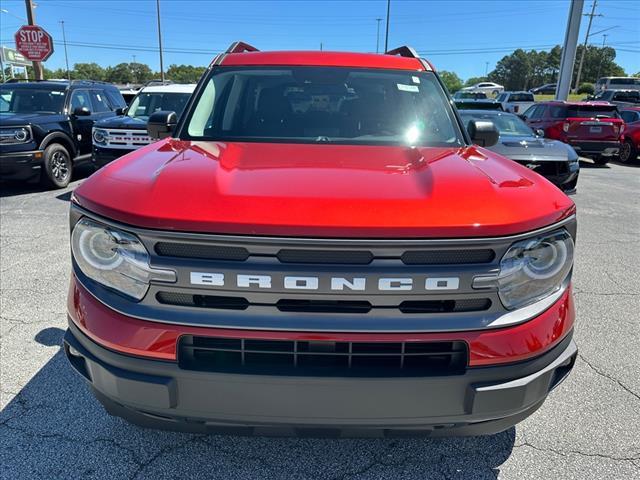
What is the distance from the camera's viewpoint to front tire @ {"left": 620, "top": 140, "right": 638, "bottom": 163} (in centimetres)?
1461

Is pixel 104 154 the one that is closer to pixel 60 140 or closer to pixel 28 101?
pixel 60 140

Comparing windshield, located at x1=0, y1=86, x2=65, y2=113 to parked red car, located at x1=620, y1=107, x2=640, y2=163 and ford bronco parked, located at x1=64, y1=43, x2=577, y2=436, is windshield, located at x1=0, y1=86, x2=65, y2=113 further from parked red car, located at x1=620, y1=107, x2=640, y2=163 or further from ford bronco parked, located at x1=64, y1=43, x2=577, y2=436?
parked red car, located at x1=620, y1=107, x2=640, y2=163

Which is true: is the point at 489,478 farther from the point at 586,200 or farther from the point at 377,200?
the point at 586,200

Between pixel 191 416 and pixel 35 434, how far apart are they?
1.26 meters

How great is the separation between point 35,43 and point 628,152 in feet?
62.7

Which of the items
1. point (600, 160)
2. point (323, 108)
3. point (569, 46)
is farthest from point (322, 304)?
point (569, 46)

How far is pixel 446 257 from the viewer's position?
5.44 feet

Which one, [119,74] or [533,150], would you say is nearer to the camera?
[533,150]

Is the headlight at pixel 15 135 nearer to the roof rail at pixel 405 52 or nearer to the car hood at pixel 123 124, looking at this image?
the car hood at pixel 123 124

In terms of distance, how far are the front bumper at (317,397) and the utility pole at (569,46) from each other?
79.7 ft

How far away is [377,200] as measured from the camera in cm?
173

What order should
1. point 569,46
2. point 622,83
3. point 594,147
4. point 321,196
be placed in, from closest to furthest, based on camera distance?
→ point 321,196
point 594,147
point 569,46
point 622,83

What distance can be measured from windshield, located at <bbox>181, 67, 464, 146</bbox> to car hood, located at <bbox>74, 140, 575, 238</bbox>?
0.68 meters

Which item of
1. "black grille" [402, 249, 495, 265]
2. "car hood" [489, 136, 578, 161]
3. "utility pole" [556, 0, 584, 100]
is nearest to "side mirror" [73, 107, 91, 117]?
"car hood" [489, 136, 578, 161]
